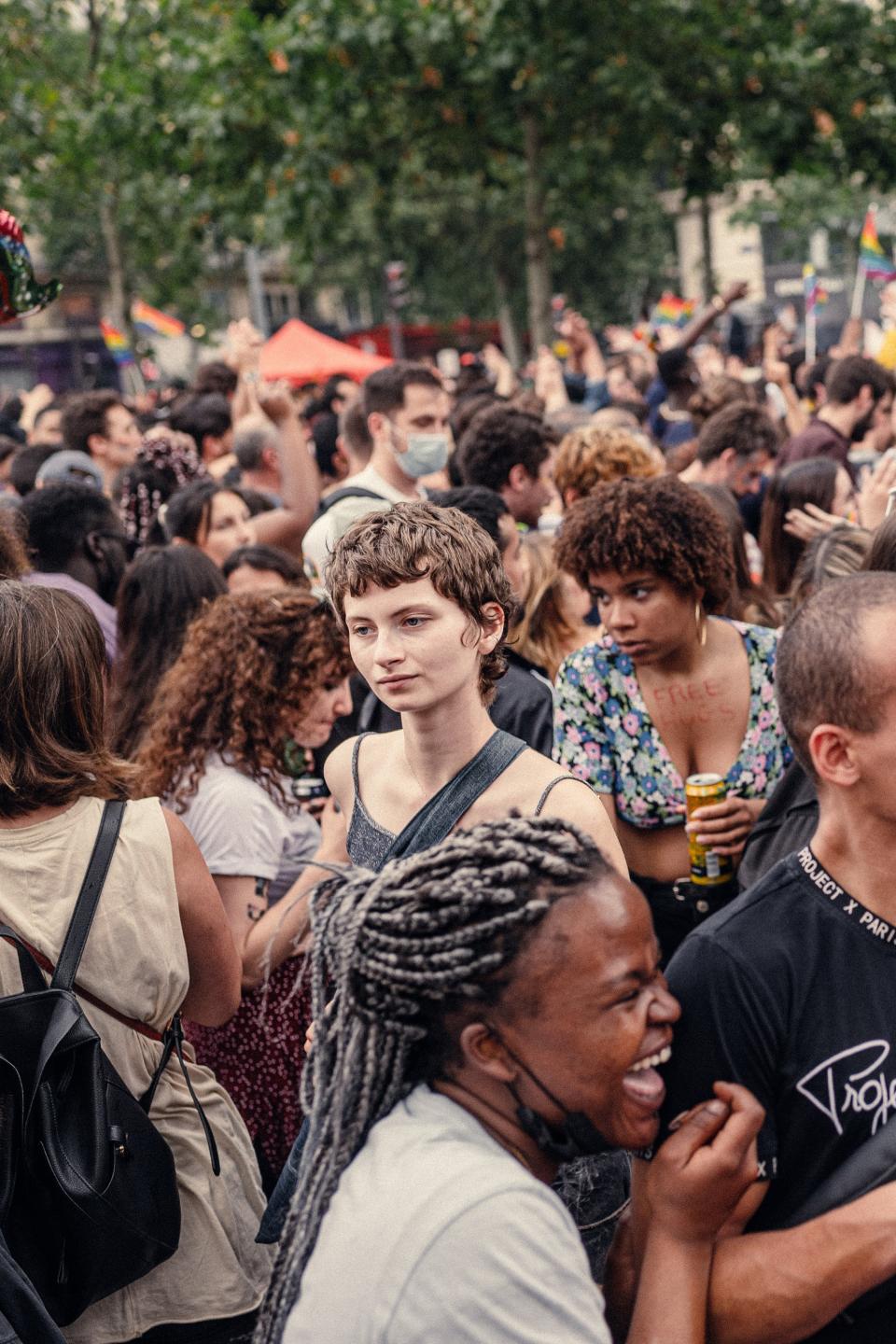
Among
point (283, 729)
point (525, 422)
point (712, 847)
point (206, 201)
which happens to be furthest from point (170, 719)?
point (206, 201)

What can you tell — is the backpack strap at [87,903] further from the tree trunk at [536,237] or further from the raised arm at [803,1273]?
the tree trunk at [536,237]

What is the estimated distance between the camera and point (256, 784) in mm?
3641

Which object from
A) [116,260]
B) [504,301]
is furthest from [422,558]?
[504,301]

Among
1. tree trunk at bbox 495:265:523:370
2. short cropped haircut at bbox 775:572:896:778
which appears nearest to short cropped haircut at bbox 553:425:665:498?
short cropped haircut at bbox 775:572:896:778

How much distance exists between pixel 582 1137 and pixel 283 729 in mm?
2111

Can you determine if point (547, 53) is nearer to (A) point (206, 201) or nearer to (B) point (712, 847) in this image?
(A) point (206, 201)

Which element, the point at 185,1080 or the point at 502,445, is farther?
the point at 502,445

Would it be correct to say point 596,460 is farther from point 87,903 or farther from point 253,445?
point 87,903

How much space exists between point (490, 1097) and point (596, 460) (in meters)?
4.01

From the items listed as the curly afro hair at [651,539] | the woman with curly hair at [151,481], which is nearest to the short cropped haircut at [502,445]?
the woman with curly hair at [151,481]

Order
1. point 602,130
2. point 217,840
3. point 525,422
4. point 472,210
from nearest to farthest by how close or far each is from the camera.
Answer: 1. point 217,840
2. point 525,422
3. point 602,130
4. point 472,210

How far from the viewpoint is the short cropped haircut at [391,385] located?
5590 millimetres

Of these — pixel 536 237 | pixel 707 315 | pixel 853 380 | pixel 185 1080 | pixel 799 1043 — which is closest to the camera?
pixel 799 1043

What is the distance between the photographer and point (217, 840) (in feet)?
11.5
